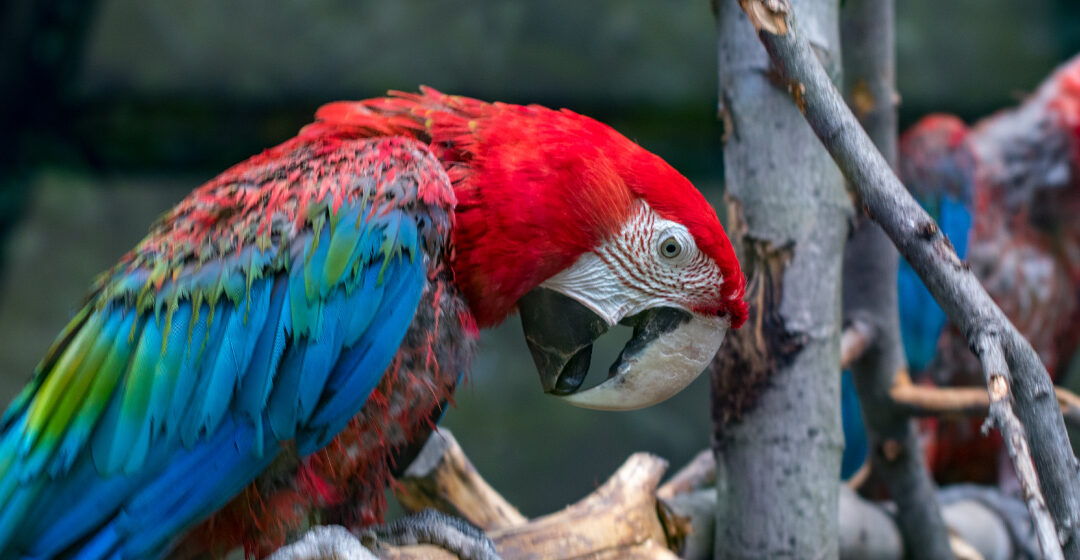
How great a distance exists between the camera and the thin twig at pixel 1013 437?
52 cm

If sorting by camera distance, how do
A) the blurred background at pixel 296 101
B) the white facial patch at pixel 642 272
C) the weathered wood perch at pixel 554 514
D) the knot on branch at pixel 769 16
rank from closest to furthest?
1. the knot on branch at pixel 769 16
2. the white facial patch at pixel 642 272
3. the weathered wood perch at pixel 554 514
4. the blurred background at pixel 296 101

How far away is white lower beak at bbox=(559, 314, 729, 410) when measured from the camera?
86 centimetres

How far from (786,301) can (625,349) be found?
0.93ft

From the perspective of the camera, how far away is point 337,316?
806 mm

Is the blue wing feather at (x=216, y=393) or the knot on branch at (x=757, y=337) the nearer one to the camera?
the blue wing feather at (x=216, y=393)

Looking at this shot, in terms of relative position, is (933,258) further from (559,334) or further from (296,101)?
(296,101)

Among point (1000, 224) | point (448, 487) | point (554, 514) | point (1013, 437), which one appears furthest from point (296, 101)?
Answer: point (1013, 437)

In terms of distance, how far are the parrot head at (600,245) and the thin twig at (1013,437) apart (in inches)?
11.2

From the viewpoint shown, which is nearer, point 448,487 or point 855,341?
point 448,487

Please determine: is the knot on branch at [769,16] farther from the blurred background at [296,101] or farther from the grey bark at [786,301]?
the blurred background at [296,101]

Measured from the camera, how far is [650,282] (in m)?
0.87

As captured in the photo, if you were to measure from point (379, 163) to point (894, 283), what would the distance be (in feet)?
3.00

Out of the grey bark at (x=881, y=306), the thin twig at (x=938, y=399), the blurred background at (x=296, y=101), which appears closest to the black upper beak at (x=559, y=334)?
the grey bark at (x=881, y=306)

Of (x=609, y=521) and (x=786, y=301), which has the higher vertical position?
(x=786, y=301)
